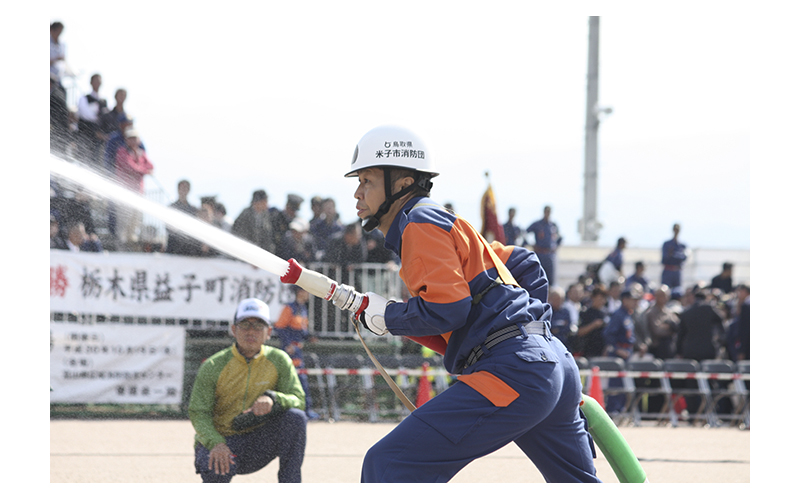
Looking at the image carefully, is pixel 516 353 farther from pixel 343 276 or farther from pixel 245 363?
pixel 343 276

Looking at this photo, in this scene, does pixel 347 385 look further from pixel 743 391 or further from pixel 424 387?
pixel 743 391

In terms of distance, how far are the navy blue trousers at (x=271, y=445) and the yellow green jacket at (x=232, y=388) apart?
7 centimetres

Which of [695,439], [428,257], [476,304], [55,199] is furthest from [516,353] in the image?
[55,199]

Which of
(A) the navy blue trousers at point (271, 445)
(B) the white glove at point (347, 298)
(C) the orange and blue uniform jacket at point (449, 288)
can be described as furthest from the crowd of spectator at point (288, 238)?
(C) the orange and blue uniform jacket at point (449, 288)

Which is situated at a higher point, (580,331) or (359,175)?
(359,175)

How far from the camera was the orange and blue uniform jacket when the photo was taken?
3.44 metres

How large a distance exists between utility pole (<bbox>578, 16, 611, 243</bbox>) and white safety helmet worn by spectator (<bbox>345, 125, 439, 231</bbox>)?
15.2 metres

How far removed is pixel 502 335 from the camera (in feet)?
11.9

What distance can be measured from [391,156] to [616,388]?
9.00 metres

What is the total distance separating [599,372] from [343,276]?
12.3ft

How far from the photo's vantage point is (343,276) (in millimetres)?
12469

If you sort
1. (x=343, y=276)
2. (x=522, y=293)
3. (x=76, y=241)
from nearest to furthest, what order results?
1. (x=522, y=293)
2. (x=76, y=241)
3. (x=343, y=276)

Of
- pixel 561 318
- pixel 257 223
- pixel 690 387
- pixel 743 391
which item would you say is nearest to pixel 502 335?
pixel 257 223

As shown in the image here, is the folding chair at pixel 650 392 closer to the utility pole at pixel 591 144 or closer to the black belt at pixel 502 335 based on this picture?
the utility pole at pixel 591 144
